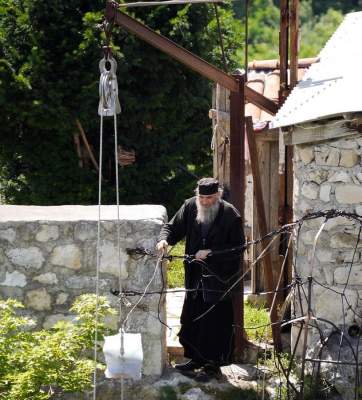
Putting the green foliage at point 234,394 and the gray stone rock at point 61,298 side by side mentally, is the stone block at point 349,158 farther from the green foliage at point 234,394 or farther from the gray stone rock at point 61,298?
the gray stone rock at point 61,298

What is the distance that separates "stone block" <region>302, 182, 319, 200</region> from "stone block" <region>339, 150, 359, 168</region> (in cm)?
26

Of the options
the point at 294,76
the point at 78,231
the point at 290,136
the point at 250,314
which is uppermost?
the point at 294,76

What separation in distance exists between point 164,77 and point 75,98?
113 cm

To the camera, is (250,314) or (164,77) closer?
(250,314)

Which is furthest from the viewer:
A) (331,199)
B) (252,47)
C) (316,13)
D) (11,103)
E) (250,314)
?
(316,13)

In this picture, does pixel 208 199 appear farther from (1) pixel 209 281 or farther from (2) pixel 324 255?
(2) pixel 324 255

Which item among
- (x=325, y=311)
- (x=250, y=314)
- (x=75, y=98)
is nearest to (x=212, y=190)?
(x=325, y=311)

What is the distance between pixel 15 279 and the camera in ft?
21.6

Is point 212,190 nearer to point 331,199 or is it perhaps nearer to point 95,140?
point 331,199

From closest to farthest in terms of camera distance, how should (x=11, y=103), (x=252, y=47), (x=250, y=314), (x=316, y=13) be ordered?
(x=250, y=314) → (x=11, y=103) → (x=252, y=47) → (x=316, y=13)

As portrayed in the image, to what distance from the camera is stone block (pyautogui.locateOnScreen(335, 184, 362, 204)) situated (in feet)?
20.4

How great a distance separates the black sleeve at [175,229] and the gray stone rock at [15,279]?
1.00 m

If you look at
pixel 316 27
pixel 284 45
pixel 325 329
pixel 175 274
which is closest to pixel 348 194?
pixel 325 329

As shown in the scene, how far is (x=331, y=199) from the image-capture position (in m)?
6.32
